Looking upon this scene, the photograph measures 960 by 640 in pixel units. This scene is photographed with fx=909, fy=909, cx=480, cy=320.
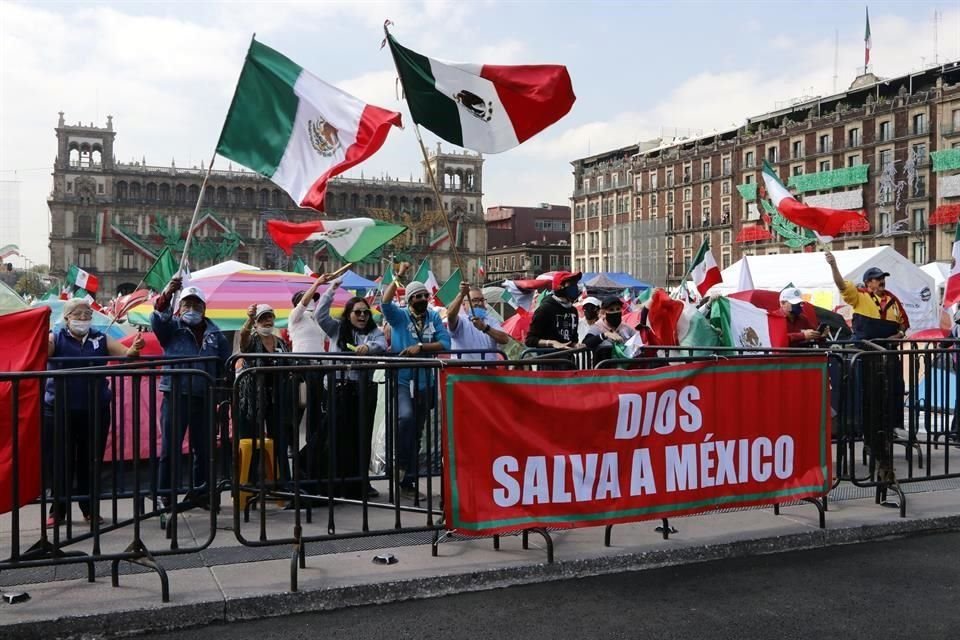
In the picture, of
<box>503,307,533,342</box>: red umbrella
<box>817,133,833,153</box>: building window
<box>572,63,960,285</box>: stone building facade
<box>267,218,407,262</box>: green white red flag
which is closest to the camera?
<box>267,218,407,262</box>: green white red flag

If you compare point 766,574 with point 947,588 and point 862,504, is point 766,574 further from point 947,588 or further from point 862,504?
point 862,504

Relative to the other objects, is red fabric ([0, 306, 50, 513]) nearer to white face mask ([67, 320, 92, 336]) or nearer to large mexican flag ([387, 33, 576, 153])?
white face mask ([67, 320, 92, 336])

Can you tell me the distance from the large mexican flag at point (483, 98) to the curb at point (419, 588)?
3562 millimetres

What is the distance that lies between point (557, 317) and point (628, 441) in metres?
2.36

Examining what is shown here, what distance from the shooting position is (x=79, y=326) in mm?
6504

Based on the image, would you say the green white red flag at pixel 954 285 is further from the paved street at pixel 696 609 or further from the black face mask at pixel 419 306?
the black face mask at pixel 419 306

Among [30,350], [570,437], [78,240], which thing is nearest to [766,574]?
→ [570,437]

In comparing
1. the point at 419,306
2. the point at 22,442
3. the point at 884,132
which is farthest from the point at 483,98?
the point at 884,132

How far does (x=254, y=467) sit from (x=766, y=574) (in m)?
3.51

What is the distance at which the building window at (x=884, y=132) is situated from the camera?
6631 centimetres

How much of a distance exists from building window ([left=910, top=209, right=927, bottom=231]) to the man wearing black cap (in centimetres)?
6046

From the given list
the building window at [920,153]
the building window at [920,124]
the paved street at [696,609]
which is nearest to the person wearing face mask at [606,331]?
the paved street at [696,609]

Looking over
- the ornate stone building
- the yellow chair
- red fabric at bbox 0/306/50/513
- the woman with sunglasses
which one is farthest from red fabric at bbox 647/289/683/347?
the ornate stone building

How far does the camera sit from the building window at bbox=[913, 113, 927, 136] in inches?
2498
